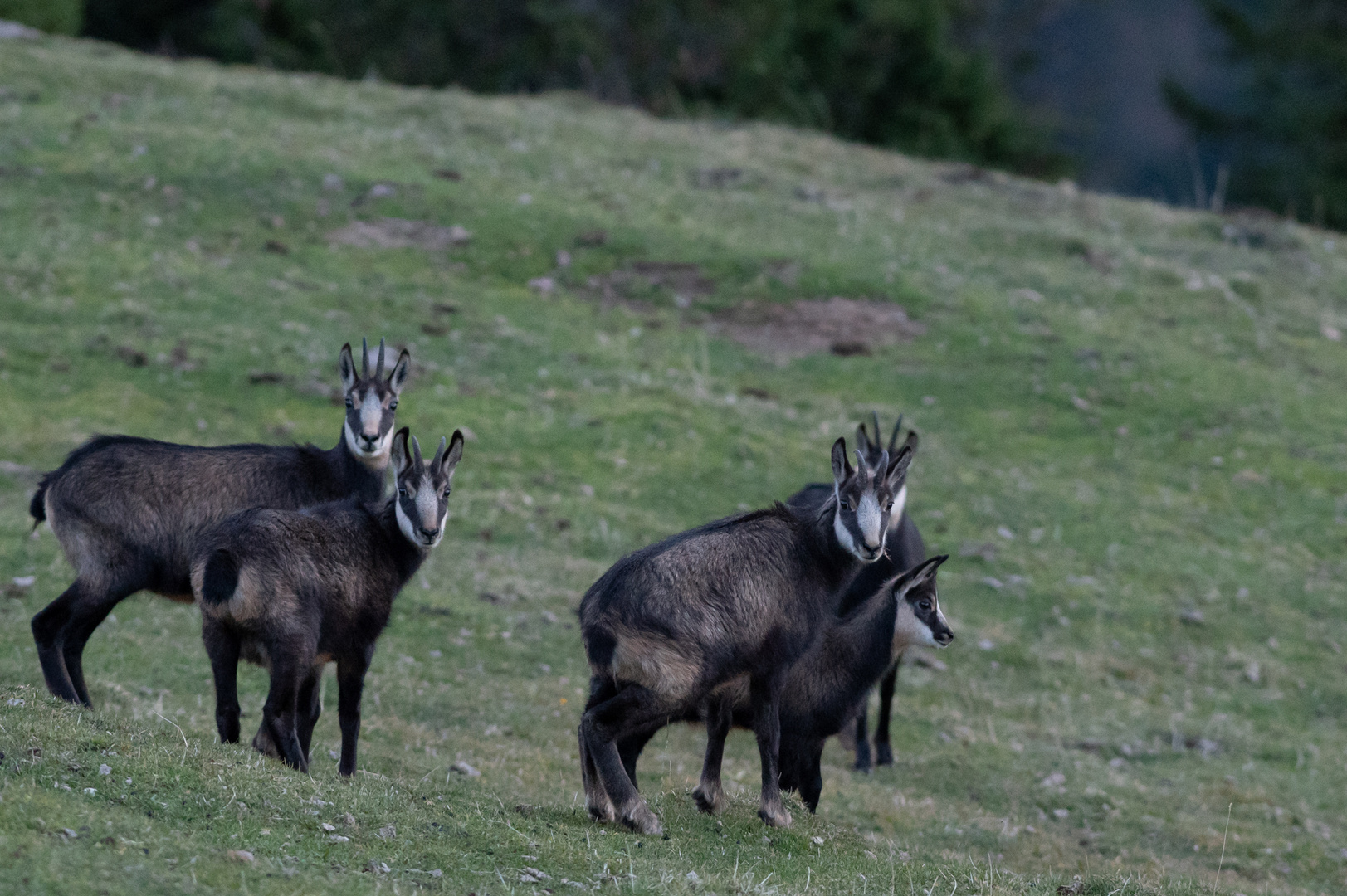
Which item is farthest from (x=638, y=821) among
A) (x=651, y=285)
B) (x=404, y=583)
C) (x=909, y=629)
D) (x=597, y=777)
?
(x=651, y=285)

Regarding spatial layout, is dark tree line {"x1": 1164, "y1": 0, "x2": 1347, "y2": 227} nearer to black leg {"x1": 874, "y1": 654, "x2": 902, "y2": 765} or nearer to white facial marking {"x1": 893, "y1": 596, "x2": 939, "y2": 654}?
black leg {"x1": 874, "y1": 654, "x2": 902, "y2": 765}

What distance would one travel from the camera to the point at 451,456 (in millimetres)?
10812

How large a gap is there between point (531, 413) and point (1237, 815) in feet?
37.9

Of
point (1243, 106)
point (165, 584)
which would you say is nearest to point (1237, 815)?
point (165, 584)

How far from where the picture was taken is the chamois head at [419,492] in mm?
10164

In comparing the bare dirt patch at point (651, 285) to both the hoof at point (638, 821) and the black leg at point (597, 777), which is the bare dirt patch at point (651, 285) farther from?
the hoof at point (638, 821)

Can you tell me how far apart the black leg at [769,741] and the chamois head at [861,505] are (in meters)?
1.08

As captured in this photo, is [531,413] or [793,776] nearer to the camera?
[793,776]

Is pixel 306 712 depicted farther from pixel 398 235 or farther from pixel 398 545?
pixel 398 235

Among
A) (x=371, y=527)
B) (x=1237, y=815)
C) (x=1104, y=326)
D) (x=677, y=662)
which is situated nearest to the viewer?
(x=677, y=662)

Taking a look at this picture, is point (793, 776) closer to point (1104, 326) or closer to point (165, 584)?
point (165, 584)

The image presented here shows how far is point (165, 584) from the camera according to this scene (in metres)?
11.1

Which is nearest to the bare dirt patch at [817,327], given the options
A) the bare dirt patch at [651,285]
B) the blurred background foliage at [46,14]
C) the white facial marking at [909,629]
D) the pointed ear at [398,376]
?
the bare dirt patch at [651,285]

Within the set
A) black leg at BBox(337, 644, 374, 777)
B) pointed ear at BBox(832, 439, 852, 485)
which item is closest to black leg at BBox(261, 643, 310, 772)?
black leg at BBox(337, 644, 374, 777)
